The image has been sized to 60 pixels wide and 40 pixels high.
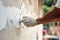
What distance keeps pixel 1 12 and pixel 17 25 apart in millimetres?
124

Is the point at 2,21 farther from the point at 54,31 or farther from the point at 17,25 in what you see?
the point at 54,31

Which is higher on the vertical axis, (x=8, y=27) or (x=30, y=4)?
(x=30, y=4)

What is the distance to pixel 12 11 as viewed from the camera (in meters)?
0.88

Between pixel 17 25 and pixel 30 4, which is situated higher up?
pixel 30 4

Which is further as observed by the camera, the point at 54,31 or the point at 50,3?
the point at 50,3

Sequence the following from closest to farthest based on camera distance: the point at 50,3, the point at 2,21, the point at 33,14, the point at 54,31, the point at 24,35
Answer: the point at 2,21
the point at 24,35
the point at 33,14
the point at 54,31
the point at 50,3

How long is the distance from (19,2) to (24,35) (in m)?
0.21

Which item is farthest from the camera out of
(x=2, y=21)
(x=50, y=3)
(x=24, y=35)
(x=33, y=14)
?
(x=50, y=3)

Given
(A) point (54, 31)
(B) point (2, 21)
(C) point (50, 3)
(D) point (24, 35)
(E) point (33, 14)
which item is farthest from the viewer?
(C) point (50, 3)

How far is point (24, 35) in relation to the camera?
956 mm

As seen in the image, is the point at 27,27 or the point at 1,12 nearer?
the point at 1,12

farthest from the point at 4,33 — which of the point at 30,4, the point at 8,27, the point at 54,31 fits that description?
the point at 54,31

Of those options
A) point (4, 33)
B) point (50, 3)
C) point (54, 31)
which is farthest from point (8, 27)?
point (50, 3)

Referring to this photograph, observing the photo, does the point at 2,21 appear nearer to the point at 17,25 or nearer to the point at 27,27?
the point at 17,25
